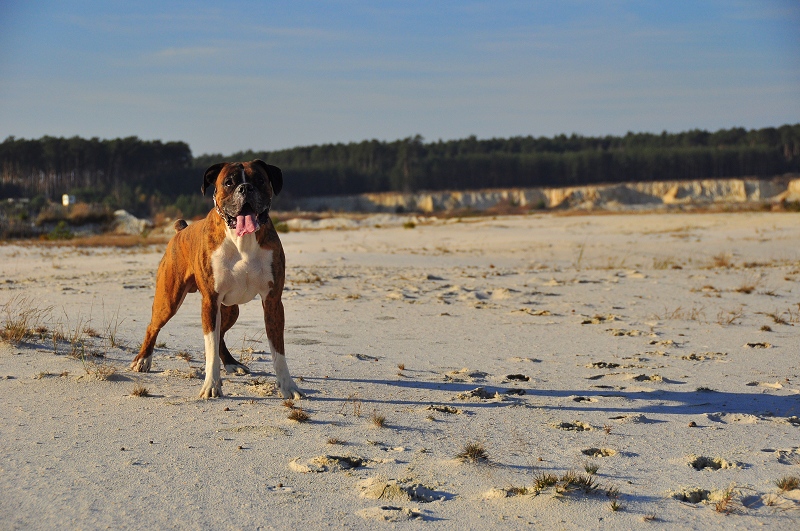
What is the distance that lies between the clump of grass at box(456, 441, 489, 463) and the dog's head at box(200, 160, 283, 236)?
1972mm

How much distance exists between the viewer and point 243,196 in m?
5.68

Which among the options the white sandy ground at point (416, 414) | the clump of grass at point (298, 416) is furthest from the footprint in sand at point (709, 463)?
the clump of grass at point (298, 416)

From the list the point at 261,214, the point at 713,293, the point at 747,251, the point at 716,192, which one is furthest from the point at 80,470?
the point at 716,192

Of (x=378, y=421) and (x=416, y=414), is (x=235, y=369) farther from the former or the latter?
(x=378, y=421)

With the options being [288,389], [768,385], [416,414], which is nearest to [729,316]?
[768,385]

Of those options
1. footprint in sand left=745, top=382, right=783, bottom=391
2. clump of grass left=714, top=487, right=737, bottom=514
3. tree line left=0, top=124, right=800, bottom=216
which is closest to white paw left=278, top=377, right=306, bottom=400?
clump of grass left=714, top=487, right=737, bottom=514

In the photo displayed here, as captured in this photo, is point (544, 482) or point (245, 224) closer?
point (544, 482)

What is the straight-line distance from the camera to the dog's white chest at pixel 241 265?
5.97 m

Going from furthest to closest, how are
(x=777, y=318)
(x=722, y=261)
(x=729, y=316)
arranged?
(x=722, y=261) < (x=729, y=316) < (x=777, y=318)

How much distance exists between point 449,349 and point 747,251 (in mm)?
15647

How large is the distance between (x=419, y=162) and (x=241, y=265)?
9160 centimetres

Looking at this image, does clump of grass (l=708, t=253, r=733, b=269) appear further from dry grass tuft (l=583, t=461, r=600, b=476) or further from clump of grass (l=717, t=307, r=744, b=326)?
dry grass tuft (l=583, t=461, r=600, b=476)

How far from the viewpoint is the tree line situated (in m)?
70.9

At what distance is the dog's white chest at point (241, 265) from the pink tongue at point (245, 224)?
255mm
